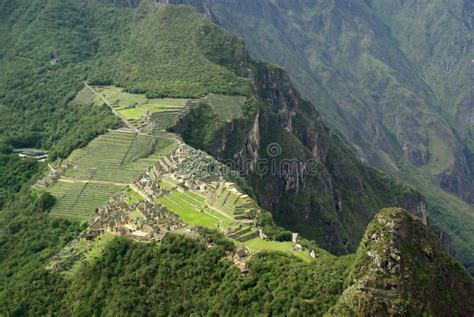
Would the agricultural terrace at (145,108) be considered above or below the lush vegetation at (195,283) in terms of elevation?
below

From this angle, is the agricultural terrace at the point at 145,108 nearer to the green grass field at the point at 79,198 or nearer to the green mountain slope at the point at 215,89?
the green mountain slope at the point at 215,89

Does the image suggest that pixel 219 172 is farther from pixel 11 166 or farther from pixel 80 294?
pixel 11 166

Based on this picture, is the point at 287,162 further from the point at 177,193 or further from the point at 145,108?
the point at 177,193

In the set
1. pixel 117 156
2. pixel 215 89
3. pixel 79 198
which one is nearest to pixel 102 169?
pixel 117 156

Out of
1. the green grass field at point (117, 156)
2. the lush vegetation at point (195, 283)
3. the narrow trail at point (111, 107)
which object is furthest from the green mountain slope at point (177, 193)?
the green grass field at point (117, 156)

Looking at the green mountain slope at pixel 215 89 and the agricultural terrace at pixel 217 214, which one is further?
the green mountain slope at pixel 215 89

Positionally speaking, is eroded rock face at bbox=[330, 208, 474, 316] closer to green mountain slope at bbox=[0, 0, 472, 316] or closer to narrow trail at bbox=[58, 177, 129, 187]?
green mountain slope at bbox=[0, 0, 472, 316]

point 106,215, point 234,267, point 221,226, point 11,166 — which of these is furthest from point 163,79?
point 234,267

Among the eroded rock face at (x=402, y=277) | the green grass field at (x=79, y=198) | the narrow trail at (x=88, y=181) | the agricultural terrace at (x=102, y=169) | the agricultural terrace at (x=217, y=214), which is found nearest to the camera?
the eroded rock face at (x=402, y=277)

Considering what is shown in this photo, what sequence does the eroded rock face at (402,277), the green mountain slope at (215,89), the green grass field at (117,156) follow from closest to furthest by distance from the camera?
the eroded rock face at (402,277), the green grass field at (117,156), the green mountain slope at (215,89)
